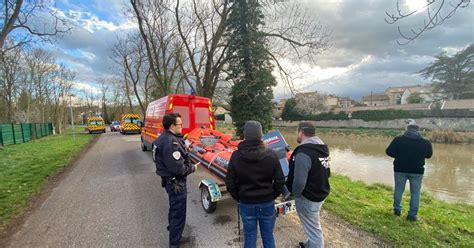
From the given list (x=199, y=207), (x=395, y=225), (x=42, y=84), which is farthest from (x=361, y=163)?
(x=42, y=84)

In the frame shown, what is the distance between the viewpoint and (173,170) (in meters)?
3.45

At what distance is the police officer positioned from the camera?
346cm

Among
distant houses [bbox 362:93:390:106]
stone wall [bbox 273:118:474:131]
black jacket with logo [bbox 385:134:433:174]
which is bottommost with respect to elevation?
stone wall [bbox 273:118:474:131]

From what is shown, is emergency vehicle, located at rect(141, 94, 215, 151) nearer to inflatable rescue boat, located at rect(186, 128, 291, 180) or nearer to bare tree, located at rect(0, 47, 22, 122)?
inflatable rescue boat, located at rect(186, 128, 291, 180)

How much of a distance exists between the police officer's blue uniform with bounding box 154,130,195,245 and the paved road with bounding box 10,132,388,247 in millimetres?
383

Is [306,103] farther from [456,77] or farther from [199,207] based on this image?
[199,207]

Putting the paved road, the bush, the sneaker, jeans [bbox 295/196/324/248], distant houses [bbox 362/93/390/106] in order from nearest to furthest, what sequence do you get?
jeans [bbox 295/196/324/248] → the paved road → the sneaker → the bush → distant houses [bbox 362/93/390/106]

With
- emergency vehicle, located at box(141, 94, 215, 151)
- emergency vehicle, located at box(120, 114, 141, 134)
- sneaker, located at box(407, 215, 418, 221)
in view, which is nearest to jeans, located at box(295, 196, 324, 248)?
sneaker, located at box(407, 215, 418, 221)

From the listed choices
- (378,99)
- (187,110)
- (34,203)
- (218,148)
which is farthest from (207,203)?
(378,99)

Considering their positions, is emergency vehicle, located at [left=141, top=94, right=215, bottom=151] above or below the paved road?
above

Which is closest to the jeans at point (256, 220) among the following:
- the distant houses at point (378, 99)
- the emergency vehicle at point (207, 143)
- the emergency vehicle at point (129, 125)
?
the emergency vehicle at point (207, 143)

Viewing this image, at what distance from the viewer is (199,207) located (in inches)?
201

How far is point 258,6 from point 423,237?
46.5ft

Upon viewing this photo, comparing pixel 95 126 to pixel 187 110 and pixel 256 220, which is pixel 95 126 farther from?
pixel 256 220
